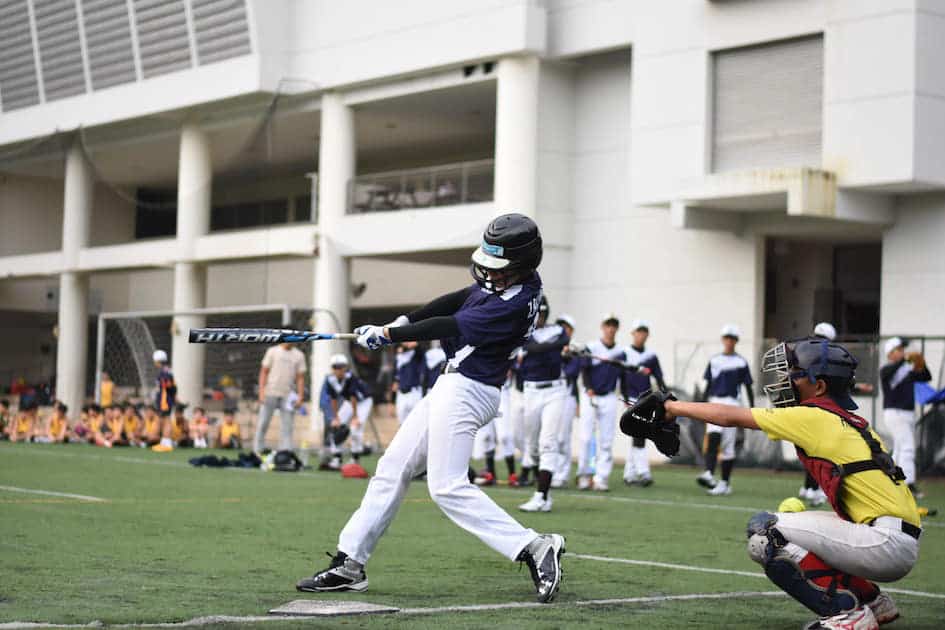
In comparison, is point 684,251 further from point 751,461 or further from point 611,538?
point 611,538

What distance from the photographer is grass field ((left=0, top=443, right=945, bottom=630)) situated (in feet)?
26.5

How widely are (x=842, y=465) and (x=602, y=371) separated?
13660mm

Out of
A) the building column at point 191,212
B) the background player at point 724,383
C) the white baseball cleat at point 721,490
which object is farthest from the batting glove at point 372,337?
the building column at point 191,212

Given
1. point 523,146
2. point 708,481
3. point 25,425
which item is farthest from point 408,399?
point 25,425

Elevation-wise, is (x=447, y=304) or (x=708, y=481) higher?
(x=447, y=304)

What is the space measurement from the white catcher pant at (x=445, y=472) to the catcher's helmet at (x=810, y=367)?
72.4 inches

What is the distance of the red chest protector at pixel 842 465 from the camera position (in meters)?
7.38

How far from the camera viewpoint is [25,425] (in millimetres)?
33531

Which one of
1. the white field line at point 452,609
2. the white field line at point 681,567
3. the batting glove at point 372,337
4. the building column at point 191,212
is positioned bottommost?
the white field line at point 681,567

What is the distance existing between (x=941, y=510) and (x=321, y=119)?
75.4 feet

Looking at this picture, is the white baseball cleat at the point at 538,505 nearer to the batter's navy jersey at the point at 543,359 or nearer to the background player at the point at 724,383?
the batter's navy jersey at the point at 543,359

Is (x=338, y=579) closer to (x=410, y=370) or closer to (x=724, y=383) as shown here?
(x=724, y=383)

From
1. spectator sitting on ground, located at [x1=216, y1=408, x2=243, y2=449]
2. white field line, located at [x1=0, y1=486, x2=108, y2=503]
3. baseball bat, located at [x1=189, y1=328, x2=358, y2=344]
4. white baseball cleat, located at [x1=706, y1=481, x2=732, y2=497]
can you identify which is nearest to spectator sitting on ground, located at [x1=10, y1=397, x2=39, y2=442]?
spectator sitting on ground, located at [x1=216, y1=408, x2=243, y2=449]

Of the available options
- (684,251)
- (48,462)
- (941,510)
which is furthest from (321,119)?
(941,510)
